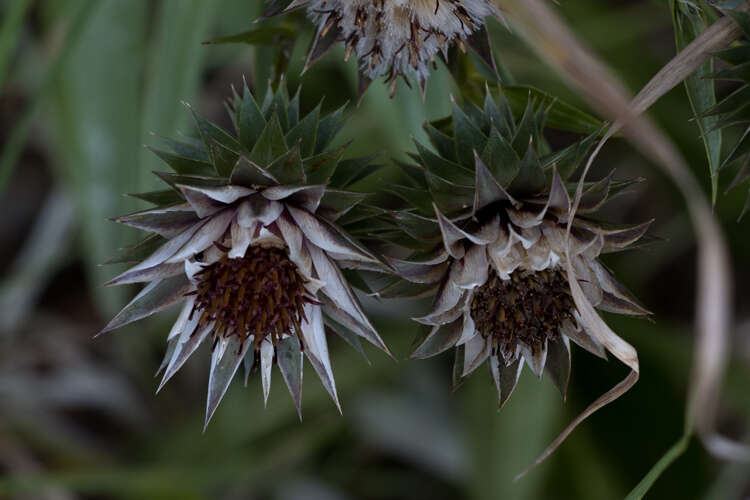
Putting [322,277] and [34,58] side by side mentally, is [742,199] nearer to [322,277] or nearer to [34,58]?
[322,277]

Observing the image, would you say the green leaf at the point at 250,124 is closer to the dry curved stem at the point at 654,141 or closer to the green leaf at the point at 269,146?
the green leaf at the point at 269,146

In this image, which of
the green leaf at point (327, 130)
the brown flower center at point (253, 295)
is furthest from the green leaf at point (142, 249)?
the green leaf at point (327, 130)

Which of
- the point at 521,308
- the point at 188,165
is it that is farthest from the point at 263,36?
the point at 521,308

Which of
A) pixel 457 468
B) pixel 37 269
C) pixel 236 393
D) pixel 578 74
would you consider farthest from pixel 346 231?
pixel 37 269

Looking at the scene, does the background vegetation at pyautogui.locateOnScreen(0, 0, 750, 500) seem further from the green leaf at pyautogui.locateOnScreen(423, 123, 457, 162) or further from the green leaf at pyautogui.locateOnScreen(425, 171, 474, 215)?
the green leaf at pyautogui.locateOnScreen(425, 171, 474, 215)

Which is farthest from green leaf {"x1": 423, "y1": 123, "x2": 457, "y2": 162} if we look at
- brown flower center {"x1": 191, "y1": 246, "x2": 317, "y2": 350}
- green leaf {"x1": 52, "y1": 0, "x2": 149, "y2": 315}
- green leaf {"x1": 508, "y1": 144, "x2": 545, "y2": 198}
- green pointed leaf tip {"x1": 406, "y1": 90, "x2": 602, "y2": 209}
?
green leaf {"x1": 52, "y1": 0, "x2": 149, "y2": 315}

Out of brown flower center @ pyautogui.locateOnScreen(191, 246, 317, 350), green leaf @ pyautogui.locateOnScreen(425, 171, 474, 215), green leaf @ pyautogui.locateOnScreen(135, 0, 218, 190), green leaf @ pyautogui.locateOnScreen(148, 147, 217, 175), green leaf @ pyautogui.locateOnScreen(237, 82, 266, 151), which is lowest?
brown flower center @ pyautogui.locateOnScreen(191, 246, 317, 350)

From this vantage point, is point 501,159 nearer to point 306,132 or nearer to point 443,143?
point 443,143
